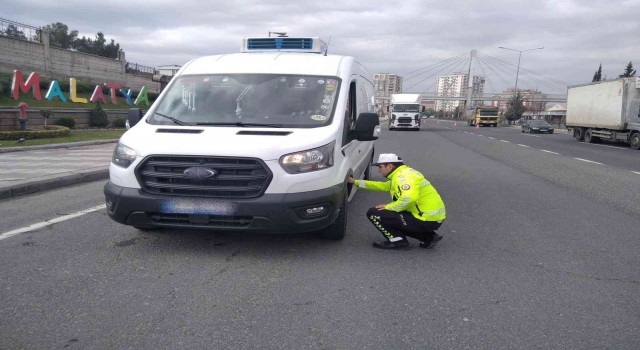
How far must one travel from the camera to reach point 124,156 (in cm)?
465

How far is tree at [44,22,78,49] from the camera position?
76000mm

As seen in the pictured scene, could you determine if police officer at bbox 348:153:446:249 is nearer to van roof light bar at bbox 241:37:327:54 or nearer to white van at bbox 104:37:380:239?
white van at bbox 104:37:380:239

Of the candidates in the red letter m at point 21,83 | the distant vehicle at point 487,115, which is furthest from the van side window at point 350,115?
the distant vehicle at point 487,115

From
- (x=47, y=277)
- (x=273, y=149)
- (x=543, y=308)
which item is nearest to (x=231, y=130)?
(x=273, y=149)

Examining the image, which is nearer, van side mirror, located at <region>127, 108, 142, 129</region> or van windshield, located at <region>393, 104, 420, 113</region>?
van side mirror, located at <region>127, 108, 142, 129</region>

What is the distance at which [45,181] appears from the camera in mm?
8484

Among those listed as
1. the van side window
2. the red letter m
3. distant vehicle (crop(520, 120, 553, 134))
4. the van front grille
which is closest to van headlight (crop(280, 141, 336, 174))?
the van front grille

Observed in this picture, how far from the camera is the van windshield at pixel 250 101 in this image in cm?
507

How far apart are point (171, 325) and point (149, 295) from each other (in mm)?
589

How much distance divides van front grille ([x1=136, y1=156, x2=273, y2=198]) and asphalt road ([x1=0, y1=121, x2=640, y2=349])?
683 mm

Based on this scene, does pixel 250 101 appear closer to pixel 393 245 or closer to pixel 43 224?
pixel 393 245

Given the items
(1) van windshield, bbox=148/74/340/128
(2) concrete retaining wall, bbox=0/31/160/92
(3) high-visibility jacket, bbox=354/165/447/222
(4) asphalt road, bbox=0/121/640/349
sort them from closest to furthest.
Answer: (4) asphalt road, bbox=0/121/640/349
(3) high-visibility jacket, bbox=354/165/447/222
(1) van windshield, bbox=148/74/340/128
(2) concrete retaining wall, bbox=0/31/160/92

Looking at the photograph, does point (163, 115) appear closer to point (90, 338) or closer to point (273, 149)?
point (273, 149)

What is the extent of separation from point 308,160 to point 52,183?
6274 millimetres
